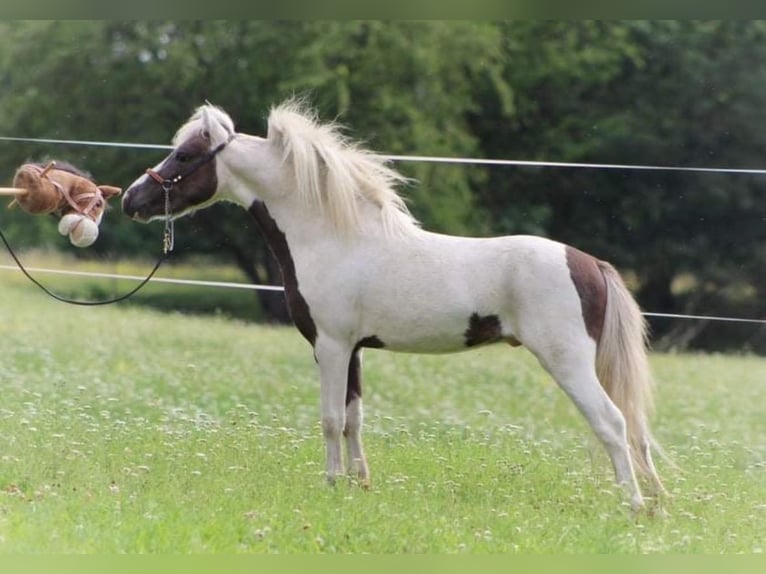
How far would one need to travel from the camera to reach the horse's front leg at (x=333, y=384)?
5922 millimetres

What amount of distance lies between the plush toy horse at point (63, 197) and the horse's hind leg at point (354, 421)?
1.61m

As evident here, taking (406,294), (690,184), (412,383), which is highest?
(690,184)

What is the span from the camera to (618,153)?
22.3 m

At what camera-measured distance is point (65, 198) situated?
631 cm

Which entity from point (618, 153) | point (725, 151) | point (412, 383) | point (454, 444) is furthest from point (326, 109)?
point (454, 444)

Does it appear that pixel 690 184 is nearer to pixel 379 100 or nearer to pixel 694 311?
pixel 694 311

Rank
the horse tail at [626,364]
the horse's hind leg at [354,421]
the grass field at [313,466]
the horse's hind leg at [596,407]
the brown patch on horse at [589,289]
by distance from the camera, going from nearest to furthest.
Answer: the grass field at [313,466] < the horse's hind leg at [596,407] < the brown patch on horse at [589,289] < the horse tail at [626,364] < the horse's hind leg at [354,421]

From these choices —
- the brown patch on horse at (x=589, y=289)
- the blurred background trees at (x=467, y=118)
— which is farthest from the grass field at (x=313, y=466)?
the blurred background trees at (x=467, y=118)

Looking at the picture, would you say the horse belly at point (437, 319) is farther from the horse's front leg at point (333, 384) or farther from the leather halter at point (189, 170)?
the leather halter at point (189, 170)

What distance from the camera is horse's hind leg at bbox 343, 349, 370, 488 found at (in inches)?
243

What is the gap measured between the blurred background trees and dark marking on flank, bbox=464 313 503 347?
13.9 metres

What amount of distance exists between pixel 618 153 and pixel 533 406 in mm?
12534

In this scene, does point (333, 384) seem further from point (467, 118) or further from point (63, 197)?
point (467, 118)

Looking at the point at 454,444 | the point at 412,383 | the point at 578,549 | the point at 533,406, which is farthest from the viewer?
the point at 412,383
